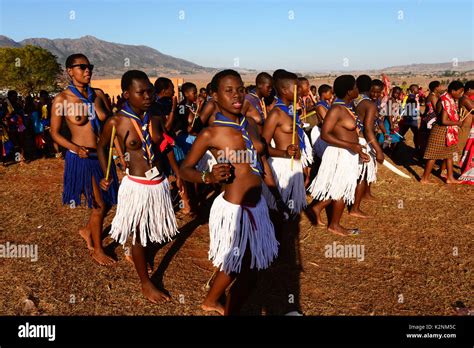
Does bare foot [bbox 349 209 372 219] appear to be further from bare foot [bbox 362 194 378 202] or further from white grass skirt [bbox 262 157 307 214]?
white grass skirt [bbox 262 157 307 214]

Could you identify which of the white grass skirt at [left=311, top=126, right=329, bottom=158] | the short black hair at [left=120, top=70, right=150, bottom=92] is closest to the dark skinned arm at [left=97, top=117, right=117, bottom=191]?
the short black hair at [left=120, top=70, right=150, bottom=92]

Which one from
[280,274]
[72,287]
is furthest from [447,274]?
[72,287]

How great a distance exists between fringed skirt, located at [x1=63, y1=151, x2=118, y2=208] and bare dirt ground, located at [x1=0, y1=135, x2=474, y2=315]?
871 millimetres

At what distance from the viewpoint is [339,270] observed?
4.94 meters

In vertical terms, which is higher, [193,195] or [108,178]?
[108,178]

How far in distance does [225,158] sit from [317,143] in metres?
5.00

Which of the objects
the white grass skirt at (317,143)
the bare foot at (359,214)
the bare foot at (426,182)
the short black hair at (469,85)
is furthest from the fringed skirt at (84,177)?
the short black hair at (469,85)

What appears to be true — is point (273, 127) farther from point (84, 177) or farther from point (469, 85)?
point (469, 85)

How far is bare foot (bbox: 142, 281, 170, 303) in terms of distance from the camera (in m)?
4.18

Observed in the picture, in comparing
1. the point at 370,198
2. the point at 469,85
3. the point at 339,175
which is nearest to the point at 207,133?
the point at 339,175

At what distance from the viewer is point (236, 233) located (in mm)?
3387

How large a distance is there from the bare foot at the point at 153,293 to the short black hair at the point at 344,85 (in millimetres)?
3745
